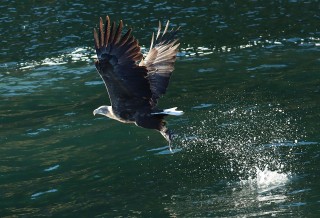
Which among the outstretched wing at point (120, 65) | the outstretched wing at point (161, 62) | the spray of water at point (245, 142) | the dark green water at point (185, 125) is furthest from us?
the spray of water at point (245, 142)

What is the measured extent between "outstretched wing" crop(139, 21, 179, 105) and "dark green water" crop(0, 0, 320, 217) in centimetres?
191

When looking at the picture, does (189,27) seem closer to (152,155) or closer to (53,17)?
(53,17)

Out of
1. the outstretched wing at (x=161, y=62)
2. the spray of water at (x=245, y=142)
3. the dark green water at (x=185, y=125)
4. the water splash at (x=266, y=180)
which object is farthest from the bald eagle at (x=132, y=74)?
the spray of water at (x=245, y=142)

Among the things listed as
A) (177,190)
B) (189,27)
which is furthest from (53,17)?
(177,190)

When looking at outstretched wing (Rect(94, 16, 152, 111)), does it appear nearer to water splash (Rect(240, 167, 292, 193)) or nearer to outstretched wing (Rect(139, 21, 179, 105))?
outstretched wing (Rect(139, 21, 179, 105))

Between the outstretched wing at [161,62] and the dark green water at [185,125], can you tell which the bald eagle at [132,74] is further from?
the dark green water at [185,125]

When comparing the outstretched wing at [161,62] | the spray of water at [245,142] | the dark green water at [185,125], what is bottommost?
the spray of water at [245,142]

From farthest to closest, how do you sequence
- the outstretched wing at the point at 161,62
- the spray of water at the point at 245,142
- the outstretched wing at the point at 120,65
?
the spray of water at the point at 245,142
the outstretched wing at the point at 161,62
the outstretched wing at the point at 120,65

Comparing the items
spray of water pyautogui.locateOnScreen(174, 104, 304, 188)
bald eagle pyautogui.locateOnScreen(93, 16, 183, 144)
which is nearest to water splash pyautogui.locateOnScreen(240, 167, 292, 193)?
spray of water pyautogui.locateOnScreen(174, 104, 304, 188)

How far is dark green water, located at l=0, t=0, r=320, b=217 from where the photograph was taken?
14562 mm

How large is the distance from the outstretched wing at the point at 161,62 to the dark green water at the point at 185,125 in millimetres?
1911

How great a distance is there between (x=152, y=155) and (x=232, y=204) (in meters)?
3.85

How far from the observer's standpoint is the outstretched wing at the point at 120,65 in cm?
1277

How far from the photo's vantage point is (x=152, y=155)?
17234 millimetres
